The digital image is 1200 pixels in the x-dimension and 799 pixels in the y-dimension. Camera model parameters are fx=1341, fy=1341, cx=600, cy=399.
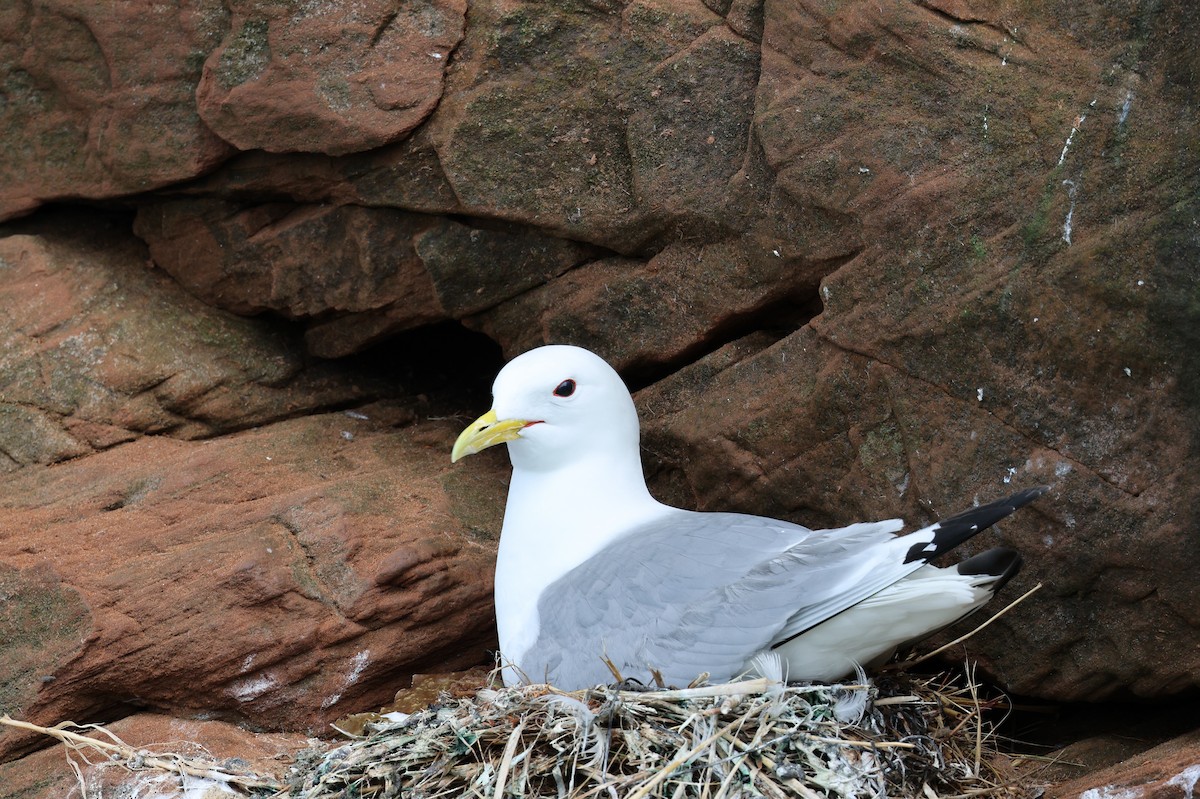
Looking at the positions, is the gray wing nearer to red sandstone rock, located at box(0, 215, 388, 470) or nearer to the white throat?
the white throat

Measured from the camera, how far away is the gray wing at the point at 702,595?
10.2 feet

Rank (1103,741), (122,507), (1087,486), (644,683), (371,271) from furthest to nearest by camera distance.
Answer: (371,271) → (122,507) → (1103,741) → (1087,486) → (644,683)

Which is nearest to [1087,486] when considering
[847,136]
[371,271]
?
[847,136]

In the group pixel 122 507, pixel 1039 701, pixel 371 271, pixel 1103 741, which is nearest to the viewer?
pixel 1103 741

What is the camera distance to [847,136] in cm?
368

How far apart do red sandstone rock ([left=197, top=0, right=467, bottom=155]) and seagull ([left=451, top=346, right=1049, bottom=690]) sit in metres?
0.97

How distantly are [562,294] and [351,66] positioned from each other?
3.17ft

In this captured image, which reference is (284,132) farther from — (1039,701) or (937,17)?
(1039,701)

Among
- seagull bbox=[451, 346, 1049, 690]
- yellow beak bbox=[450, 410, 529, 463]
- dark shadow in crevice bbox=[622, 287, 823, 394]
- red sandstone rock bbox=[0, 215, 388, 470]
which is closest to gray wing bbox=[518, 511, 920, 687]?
seagull bbox=[451, 346, 1049, 690]

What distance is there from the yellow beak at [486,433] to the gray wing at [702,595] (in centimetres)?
43

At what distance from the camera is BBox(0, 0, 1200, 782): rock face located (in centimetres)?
339

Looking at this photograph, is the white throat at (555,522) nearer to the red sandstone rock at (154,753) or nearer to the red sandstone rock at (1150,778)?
the red sandstone rock at (154,753)

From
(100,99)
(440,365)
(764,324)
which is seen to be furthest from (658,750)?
(100,99)

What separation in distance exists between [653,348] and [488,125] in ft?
2.83
